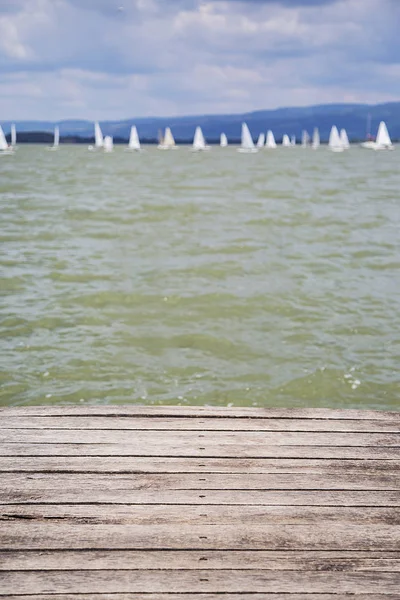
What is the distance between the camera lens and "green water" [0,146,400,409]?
8.17 m

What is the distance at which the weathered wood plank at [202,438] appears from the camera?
373cm

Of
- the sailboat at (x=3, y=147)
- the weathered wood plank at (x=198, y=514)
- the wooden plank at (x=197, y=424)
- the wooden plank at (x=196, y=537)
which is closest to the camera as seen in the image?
the wooden plank at (x=196, y=537)

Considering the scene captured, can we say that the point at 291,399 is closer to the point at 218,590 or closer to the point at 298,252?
the point at 218,590

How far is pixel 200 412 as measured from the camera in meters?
4.18

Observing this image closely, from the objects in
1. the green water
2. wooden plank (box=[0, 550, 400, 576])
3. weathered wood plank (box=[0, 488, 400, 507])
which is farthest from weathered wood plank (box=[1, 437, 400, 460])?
the green water

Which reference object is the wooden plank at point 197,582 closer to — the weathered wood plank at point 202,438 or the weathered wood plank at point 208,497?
the weathered wood plank at point 208,497

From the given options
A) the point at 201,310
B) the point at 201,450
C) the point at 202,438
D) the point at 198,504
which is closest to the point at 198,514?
the point at 198,504

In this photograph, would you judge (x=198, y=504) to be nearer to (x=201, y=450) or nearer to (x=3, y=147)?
(x=201, y=450)

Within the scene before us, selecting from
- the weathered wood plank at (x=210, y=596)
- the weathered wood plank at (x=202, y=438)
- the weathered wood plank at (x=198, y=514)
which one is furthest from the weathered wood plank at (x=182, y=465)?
the weathered wood plank at (x=210, y=596)

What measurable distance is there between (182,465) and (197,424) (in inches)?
21.7

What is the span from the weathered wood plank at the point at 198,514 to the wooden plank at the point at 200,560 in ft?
0.68

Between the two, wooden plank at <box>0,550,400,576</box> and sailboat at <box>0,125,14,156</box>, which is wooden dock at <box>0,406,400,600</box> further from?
sailboat at <box>0,125,14,156</box>

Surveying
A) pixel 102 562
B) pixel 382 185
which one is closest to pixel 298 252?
pixel 102 562

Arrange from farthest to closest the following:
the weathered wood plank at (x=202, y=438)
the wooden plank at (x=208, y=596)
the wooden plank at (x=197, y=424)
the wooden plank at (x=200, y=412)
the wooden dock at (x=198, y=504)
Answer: the wooden plank at (x=200, y=412), the wooden plank at (x=197, y=424), the weathered wood plank at (x=202, y=438), the wooden dock at (x=198, y=504), the wooden plank at (x=208, y=596)
